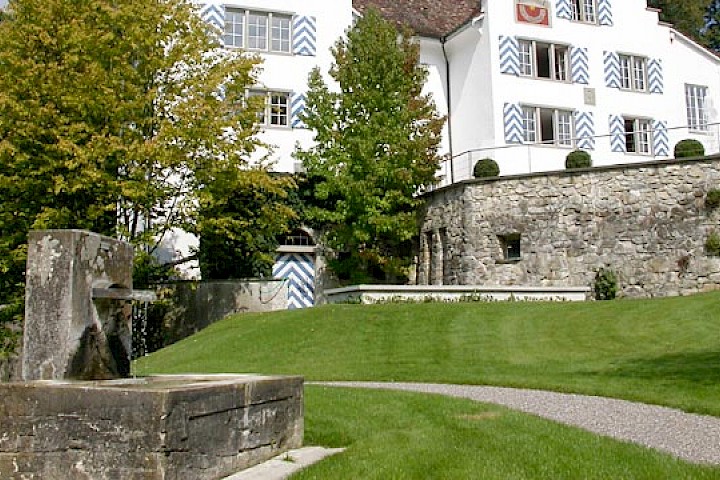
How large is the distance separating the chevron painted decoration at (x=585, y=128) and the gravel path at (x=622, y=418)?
20821 mm

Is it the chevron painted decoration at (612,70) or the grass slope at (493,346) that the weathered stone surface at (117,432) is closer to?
the grass slope at (493,346)

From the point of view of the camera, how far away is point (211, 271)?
81.1 feet

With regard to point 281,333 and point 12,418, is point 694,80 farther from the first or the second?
point 12,418

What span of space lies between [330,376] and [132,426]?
8870 mm

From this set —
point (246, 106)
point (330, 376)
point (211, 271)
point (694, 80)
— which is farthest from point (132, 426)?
point (694, 80)

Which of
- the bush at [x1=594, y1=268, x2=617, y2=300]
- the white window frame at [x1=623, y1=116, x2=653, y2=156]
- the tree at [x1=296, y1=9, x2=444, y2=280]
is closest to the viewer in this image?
the bush at [x1=594, y1=268, x2=617, y2=300]

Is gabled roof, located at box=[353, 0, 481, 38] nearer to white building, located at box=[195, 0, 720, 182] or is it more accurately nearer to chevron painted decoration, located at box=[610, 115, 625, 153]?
white building, located at box=[195, 0, 720, 182]

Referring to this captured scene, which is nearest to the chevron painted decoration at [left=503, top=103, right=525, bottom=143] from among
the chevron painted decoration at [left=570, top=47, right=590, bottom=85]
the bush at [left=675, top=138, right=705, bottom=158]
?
the chevron painted decoration at [left=570, top=47, right=590, bottom=85]

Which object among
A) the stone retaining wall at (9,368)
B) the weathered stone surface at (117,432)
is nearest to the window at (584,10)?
the stone retaining wall at (9,368)

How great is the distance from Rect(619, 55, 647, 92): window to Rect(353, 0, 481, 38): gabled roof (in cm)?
638

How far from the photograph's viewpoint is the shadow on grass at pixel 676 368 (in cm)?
1195

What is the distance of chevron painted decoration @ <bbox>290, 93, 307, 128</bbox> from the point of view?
92.8 feet

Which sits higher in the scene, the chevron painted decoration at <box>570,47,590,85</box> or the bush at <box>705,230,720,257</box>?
the chevron painted decoration at <box>570,47,590,85</box>

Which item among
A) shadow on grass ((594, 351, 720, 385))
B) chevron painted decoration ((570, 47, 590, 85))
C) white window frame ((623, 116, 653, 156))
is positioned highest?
chevron painted decoration ((570, 47, 590, 85))
